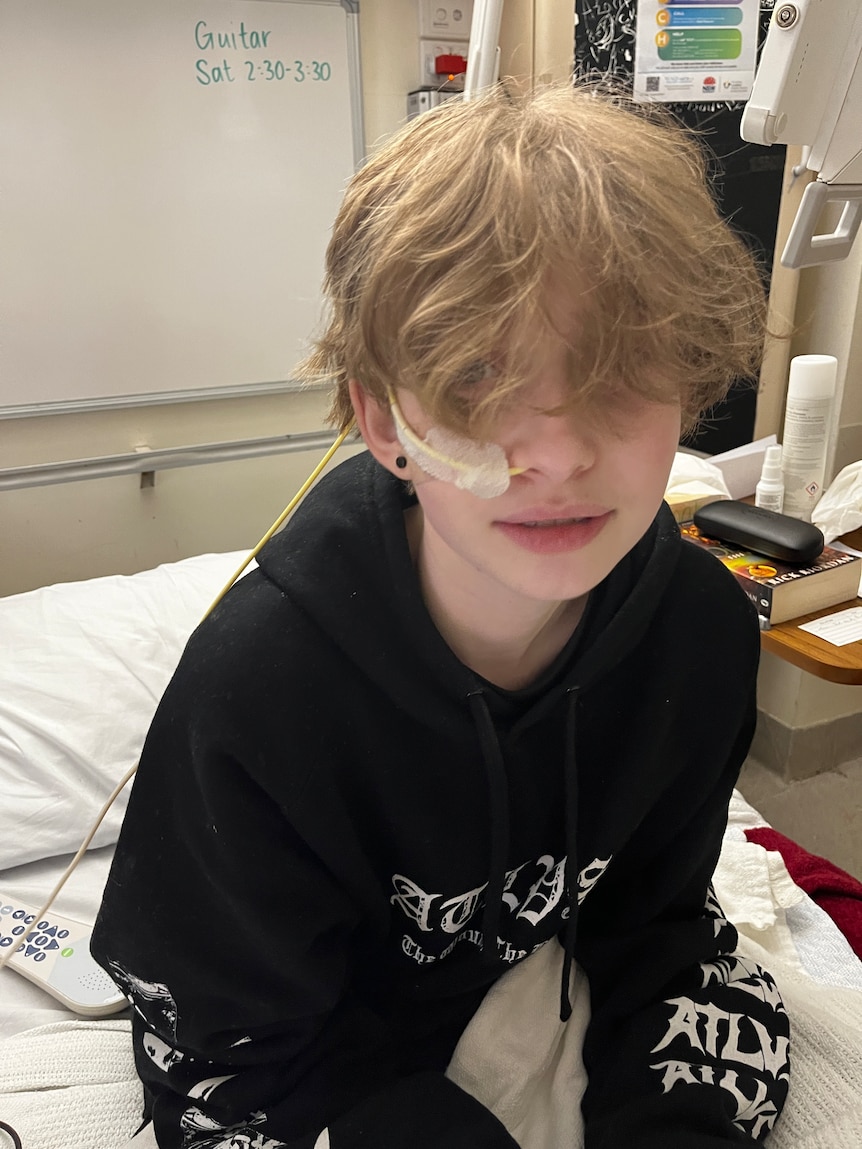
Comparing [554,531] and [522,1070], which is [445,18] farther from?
[522,1070]

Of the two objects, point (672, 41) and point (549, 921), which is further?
point (672, 41)

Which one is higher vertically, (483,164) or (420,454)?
(483,164)

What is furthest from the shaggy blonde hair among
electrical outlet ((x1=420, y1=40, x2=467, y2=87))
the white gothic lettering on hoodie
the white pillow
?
Result: electrical outlet ((x1=420, y1=40, x2=467, y2=87))

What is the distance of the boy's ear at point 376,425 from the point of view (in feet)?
1.92

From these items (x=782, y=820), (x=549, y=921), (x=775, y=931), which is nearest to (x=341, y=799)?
(x=549, y=921)

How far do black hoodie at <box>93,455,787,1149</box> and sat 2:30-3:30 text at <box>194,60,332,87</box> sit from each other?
1.47m

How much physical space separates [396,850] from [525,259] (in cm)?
49

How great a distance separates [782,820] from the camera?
1757 millimetres

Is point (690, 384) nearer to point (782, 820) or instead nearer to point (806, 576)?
point (806, 576)

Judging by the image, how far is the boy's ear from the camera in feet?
1.92

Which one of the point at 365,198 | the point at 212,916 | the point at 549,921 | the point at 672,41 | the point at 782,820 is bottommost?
the point at 782,820

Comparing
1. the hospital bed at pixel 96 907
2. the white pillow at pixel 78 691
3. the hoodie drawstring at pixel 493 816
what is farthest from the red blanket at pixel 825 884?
the white pillow at pixel 78 691

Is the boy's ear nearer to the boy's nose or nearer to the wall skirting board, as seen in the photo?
the boy's nose

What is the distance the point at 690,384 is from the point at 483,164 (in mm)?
193
